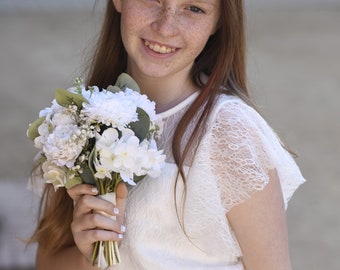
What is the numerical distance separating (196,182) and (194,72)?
50 cm

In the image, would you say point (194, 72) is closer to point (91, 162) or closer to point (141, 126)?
point (141, 126)

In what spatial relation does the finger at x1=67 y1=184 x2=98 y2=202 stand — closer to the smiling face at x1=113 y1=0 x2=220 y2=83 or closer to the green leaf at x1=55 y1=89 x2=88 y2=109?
the green leaf at x1=55 y1=89 x2=88 y2=109

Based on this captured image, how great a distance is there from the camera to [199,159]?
2.71 metres

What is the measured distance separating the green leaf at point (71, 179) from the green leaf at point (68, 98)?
0.69ft

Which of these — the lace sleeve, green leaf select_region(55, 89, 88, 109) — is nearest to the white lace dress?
the lace sleeve

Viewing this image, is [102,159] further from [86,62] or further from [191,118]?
[86,62]

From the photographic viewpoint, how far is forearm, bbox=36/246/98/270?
2.87 m

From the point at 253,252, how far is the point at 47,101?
6.96m

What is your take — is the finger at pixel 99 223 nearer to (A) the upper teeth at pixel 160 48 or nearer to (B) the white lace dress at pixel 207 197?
(B) the white lace dress at pixel 207 197

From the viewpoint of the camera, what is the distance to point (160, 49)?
2.80 m

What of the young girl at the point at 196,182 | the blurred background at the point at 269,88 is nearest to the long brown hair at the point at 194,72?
the young girl at the point at 196,182

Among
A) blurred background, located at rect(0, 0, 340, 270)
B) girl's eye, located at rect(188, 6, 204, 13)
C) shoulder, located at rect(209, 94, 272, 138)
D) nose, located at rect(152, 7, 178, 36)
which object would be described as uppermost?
girl's eye, located at rect(188, 6, 204, 13)

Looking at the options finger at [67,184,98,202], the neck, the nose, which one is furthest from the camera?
the neck

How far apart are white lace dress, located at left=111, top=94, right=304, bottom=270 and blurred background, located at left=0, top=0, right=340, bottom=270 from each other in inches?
38.3
